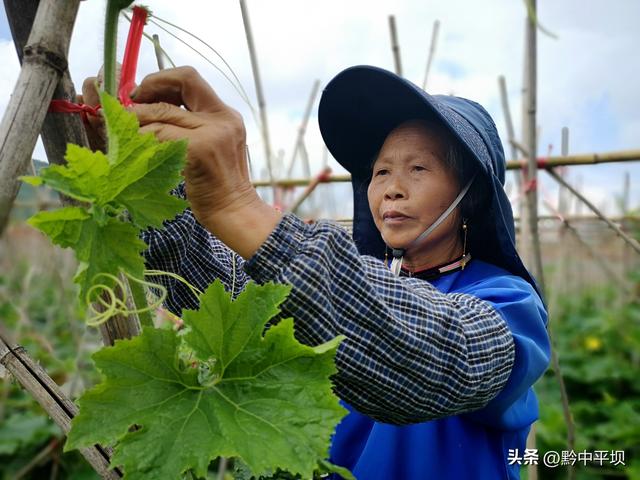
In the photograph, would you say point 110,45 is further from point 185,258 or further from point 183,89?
point 185,258

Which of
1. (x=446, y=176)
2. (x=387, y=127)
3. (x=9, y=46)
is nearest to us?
(x=9, y=46)

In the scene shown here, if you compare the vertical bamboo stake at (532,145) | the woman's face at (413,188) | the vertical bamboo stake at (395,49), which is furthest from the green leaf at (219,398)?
the vertical bamboo stake at (395,49)

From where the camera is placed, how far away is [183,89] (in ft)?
2.61

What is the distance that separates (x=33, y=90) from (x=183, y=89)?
0.52 feet

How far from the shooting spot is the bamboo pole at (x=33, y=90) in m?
0.69

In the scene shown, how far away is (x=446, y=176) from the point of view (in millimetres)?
1396

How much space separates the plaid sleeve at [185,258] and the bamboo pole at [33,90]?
459 mm

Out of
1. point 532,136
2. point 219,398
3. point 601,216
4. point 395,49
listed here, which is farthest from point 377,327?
point 395,49

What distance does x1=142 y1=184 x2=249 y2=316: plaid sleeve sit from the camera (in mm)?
1206

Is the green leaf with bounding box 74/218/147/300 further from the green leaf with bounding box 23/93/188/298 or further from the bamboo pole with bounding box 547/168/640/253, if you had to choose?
the bamboo pole with bounding box 547/168/640/253

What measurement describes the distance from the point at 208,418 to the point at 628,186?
8402 mm

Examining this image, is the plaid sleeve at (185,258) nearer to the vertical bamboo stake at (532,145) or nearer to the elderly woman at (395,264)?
the elderly woman at (395,264)

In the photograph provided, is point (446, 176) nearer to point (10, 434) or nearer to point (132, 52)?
point (132, 52)

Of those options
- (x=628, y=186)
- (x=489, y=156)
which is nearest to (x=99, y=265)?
(x=489, y=156)
